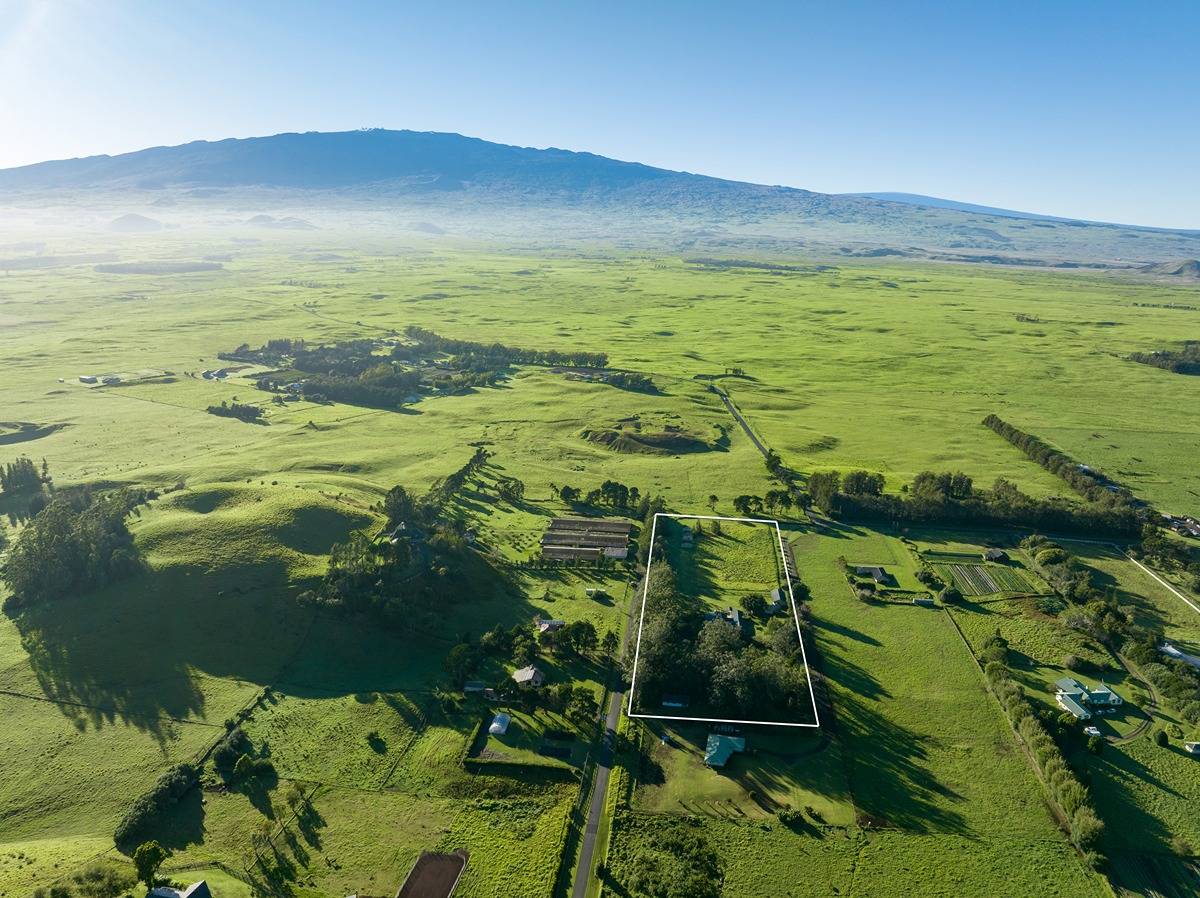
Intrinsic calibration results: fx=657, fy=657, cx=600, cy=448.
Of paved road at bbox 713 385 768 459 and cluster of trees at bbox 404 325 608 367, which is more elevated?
cluster of trees at bbox 404 325 608 367

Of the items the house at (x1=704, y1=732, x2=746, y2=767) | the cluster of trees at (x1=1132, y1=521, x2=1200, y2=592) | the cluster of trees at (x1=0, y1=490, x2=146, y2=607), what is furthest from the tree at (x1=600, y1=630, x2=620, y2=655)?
the cluster of trees at (x1=1132, y1=521, x2=1200, y2=592)

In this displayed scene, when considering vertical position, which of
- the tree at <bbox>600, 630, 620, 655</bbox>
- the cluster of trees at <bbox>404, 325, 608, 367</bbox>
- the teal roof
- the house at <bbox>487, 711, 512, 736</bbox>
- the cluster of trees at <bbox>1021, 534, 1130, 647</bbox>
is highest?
the cluster of trees at <bbox>404, 325, 608, 367</bbox>

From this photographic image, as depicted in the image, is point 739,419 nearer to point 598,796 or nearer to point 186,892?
point 598,796

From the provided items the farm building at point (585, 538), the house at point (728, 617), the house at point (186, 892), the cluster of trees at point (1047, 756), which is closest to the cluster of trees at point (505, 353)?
the farm building at point (585, 538)

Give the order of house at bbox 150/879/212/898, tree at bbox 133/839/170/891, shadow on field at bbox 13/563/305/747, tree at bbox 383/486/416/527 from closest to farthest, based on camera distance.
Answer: house at bbox 150/879/212/898 < tree at bbox 133/839/170/891 < shadow on field at bbox 13/563/305/747 < tree at bbox 383/486/416/527

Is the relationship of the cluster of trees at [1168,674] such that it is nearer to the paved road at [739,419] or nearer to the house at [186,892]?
the paved road at [739,419]

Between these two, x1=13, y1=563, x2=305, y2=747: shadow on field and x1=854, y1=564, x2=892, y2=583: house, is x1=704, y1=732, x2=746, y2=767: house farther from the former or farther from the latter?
x1=13, y1=563, x2=305, y2=747: shadow on field

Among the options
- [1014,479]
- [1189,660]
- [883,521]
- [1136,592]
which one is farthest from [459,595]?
[1014,479]
